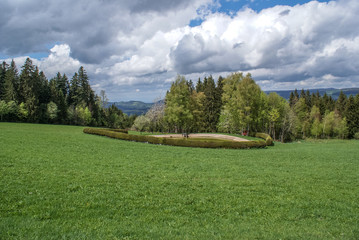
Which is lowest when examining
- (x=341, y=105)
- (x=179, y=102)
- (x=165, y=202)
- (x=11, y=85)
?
(x=165, y=202)

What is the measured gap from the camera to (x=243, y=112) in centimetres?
4797

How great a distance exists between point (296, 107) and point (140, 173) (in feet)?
202

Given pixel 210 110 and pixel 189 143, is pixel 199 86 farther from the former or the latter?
pixel 189 143

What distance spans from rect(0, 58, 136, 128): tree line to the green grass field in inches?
1925

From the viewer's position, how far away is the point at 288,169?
14.5 metres

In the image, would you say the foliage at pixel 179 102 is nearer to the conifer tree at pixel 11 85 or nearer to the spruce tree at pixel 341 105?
the conifer tree at pixel 11 85

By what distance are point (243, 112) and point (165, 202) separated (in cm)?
4289

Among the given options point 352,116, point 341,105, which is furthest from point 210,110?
Result: point 341,105

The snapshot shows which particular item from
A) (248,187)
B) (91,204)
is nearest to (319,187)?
(248,187)

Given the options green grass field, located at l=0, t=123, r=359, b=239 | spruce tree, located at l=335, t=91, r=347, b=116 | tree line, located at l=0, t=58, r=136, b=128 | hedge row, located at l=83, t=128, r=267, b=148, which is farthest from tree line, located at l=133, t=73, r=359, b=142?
green grass field, located at l=0, t=123, r=359, b=239

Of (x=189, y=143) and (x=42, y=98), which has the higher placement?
(x=42, y=98)

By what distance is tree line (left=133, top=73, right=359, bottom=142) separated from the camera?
45.7m

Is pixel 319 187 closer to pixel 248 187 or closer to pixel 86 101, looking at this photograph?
pixel 248 187

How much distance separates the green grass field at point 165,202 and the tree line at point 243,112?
3130cm
